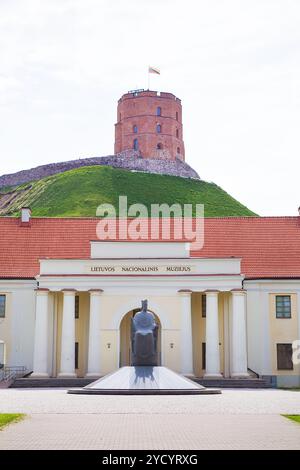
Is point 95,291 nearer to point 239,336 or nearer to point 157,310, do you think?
point 157,310

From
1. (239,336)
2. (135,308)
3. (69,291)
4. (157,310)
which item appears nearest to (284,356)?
(239,336)

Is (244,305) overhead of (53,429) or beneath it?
overhead

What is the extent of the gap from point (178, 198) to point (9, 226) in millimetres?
61848

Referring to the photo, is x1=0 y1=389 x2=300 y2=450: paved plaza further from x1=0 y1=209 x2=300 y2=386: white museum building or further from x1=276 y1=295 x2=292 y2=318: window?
x1=276 y1=295 x2=292 y2=318: window

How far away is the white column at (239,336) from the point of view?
37875mm

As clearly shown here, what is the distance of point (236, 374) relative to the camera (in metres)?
37.7

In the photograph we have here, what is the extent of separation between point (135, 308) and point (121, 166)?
7510 centimetres

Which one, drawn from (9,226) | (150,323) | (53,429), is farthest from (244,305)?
(53,429)

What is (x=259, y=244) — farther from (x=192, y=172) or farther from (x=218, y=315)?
(x=192, y=172)

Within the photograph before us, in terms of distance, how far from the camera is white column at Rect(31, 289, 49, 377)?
37.8m

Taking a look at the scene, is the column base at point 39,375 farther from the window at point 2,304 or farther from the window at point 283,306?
the window at point 283,306

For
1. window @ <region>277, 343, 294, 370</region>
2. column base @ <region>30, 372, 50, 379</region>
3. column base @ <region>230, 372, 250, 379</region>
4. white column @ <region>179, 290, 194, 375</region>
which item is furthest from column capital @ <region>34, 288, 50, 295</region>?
window @ <region>277, 343, 294, 370</region>

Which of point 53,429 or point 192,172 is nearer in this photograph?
point 53,429

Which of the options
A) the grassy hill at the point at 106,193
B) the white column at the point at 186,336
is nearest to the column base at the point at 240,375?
the white column at the point at 186,336
